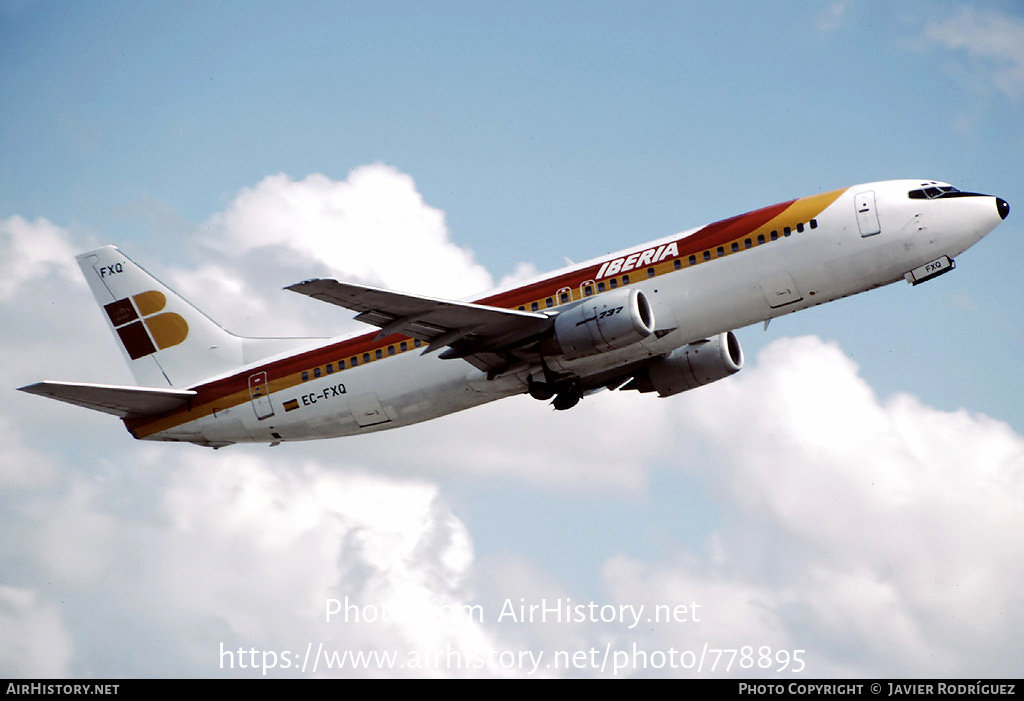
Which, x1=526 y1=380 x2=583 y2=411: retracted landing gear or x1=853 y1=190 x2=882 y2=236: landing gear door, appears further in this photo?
x1=526 y1=380 x2=583 y2=411: retracted landing gear

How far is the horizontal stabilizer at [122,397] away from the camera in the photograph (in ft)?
131

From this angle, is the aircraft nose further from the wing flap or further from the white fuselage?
the wing flap

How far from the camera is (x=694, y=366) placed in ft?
139

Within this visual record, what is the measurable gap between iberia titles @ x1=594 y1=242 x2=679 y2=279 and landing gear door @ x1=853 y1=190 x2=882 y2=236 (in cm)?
550

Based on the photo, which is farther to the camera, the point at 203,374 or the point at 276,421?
the point at 203,374

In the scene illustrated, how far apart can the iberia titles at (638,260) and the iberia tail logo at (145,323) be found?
18.6m

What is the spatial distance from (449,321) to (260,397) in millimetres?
9525

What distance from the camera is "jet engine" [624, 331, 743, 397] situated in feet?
139

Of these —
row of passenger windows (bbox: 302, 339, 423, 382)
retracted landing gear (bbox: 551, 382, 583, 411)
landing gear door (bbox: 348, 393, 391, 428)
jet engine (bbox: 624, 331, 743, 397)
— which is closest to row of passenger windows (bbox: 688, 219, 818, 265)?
Answer: jet engine (bbox: 624, 331, 743, 397)

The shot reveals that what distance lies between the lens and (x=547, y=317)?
121ft

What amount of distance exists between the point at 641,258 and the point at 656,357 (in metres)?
6.11

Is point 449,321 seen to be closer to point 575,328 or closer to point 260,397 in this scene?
point 575,328
